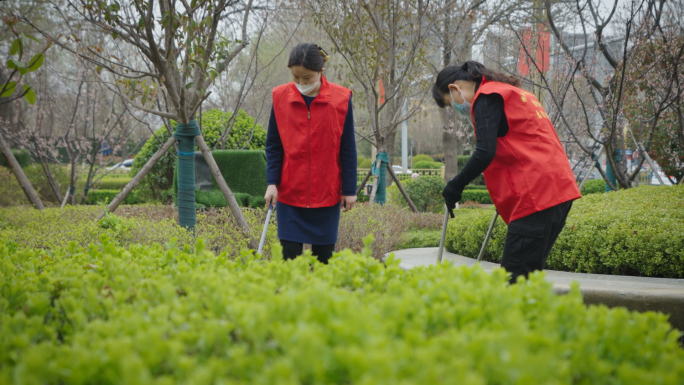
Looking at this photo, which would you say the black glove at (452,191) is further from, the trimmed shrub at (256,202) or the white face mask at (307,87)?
the trimmed shrub at (256,202)

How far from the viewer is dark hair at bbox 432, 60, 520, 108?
292 cm

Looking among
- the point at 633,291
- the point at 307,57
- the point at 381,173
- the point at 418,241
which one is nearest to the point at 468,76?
the point at 307,57

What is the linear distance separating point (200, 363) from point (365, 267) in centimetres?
82

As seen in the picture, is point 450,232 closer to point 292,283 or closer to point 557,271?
point 557,271

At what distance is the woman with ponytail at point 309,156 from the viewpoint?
326 cm

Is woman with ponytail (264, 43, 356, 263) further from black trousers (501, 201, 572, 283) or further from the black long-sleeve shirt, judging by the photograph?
black trousers (501, 201, 572, 283)

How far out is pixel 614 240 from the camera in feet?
13.0

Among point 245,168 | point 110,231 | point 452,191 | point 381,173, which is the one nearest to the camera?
point 452,191

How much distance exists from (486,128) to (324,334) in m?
1.80

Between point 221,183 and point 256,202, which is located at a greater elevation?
point 221,183

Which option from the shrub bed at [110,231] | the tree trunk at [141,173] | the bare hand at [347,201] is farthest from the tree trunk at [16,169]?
the bare hand at [347,201]

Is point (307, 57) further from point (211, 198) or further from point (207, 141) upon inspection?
point (207, 141)

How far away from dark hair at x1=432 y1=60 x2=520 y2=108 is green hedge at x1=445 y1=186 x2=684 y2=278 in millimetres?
1758

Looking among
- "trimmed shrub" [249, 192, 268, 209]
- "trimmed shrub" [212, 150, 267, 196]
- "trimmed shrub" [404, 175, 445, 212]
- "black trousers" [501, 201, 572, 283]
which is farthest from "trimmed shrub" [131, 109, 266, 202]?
"black trousers" [501, 201, 572, 283]
